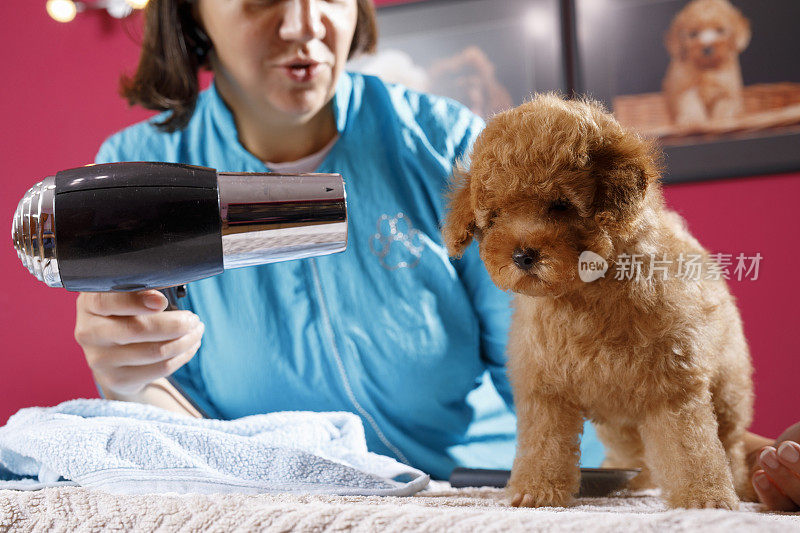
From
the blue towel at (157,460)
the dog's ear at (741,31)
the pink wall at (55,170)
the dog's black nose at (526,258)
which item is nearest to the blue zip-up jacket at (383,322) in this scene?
the blue towel at (157,460)

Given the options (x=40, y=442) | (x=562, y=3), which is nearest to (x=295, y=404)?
(x=40, y=442)

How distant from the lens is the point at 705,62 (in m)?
2.16

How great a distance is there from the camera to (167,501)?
20.4 inches

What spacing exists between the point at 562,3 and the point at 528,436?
2.09m

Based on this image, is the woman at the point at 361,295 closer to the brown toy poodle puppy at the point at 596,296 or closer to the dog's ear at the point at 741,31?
the brown toy poodle puppy at the point at 596,296

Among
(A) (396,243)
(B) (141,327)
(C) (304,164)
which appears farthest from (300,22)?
(B) (141,327)

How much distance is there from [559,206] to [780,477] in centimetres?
33

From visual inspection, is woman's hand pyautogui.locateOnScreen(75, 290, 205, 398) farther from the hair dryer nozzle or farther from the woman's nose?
the woman's nose

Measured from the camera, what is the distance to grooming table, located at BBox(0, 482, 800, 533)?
1.35 ft

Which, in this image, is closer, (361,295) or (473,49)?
(361,295)

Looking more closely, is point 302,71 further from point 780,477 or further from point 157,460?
point 780,477

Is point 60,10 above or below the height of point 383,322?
above

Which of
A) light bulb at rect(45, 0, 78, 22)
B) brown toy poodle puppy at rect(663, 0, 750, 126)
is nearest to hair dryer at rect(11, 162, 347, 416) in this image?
light bulb at rect(45, 0, 78, 22)

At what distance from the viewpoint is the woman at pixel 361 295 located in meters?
1.12
